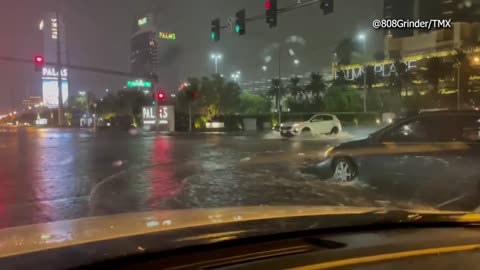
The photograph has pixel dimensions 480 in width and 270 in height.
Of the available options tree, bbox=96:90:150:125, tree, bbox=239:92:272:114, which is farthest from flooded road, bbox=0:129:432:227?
tree, bbox=96:90:150:125

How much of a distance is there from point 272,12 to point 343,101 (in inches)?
1931

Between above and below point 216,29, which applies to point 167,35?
above

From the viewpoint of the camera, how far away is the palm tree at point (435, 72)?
226ft

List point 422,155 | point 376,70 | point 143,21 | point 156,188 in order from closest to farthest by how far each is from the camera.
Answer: point 422,155, point 156,188, point 376,70, point 143,21

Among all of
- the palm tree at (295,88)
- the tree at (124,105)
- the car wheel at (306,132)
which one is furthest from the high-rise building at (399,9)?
the tree at (124,105)

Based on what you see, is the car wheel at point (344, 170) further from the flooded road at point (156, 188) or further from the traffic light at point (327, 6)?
the traffic light at point (327, 6)

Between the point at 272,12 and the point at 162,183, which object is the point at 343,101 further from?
the point at 162,183

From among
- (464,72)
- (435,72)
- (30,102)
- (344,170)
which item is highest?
(30,102)

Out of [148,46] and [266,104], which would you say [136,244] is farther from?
[148,46]

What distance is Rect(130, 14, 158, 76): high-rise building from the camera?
Result: 89875mm

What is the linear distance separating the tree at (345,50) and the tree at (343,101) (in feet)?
97.0

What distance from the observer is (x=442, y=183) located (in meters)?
9.37

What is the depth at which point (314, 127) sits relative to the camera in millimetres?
36438

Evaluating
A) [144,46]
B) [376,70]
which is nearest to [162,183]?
[144,46]
